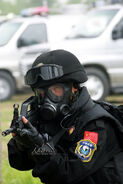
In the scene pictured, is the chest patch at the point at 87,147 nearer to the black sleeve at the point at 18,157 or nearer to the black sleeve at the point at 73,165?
the black sleeve at the point at 73,165

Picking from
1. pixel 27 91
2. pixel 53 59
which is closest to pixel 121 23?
pixel 27 91

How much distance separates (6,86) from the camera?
10812 millimetres

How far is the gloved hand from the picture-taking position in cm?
270

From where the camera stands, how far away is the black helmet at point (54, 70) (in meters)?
2.98

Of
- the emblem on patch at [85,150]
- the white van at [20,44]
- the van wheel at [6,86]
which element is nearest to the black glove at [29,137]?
the emblem on patch at [85,150]

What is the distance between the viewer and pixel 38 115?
10.1 feet

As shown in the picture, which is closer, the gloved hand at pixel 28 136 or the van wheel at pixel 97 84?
the gloved hand at pixel 28 136

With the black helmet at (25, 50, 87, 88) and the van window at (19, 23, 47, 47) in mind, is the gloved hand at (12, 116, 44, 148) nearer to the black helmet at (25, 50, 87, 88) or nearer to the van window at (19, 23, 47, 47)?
the black helmet at (25, 50, 87, 88)

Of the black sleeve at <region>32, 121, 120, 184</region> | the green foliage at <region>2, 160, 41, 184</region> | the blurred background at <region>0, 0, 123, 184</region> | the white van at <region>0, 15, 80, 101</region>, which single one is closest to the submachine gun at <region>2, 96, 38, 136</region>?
the black sleeve at <region>32, 121, 120, 184</region>

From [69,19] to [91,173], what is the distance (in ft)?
31.8

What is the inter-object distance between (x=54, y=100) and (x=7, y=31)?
8.56m

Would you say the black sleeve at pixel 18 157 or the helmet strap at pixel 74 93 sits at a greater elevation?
the helmet strap at pixel 74 93

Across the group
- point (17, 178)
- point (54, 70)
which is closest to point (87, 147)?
point (54, 70)

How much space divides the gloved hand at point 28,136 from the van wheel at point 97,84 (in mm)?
6805
